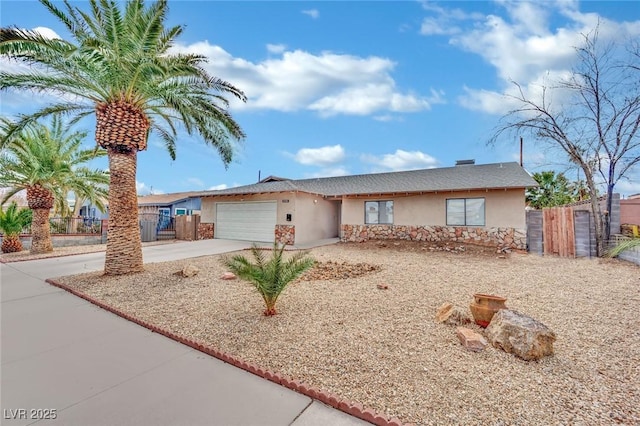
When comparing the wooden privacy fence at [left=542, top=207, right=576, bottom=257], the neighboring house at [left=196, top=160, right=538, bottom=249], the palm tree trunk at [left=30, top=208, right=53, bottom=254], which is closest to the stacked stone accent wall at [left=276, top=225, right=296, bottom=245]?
the neighboring house at [left=196, top=160, right=538, bottom=249]

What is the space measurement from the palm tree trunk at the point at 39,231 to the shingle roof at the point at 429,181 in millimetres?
7324

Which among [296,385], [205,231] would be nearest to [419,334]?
[296,385]

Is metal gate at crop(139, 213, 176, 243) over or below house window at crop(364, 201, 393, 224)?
below

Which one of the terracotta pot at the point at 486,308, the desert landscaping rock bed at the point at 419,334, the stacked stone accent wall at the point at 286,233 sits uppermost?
the stacked stone accent wall at the point at 286,233

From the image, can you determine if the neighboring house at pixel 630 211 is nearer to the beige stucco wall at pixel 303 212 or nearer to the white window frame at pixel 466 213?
the white window frame at pixel 466 213

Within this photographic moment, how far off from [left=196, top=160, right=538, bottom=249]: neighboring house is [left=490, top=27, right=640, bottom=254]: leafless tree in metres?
2.07

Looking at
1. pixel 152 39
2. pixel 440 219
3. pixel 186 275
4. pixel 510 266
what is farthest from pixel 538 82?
pixel 186 275

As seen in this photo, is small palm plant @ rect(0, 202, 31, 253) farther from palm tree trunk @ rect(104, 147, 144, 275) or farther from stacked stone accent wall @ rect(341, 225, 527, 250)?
stacked stone accent wall @ rect(341, 225, 527, 250)

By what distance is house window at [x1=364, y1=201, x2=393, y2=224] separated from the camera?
14523 mm

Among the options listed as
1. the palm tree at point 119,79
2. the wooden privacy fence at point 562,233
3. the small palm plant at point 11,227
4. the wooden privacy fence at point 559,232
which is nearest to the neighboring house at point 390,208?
the wooden privacy fence at point 562,233

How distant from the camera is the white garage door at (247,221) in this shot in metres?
15.7

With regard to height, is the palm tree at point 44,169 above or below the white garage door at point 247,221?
above

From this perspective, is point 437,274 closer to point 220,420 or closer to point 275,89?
point 220,420

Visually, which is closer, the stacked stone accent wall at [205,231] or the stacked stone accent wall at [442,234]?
the stacked stone accent wall at [442,234]
